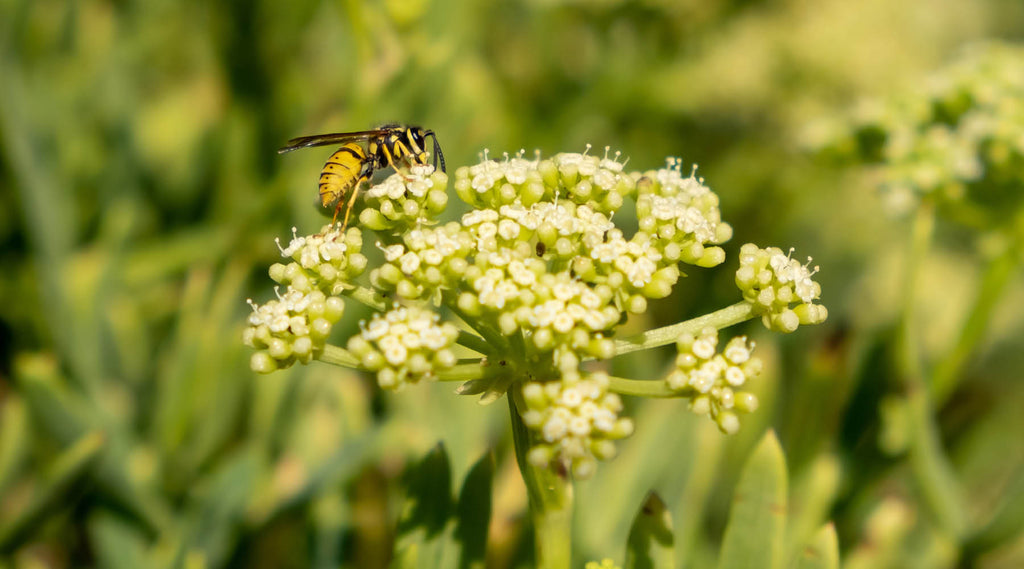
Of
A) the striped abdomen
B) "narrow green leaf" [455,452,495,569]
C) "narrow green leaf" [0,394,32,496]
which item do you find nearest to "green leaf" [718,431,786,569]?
"narrow green leaf" [455,452,495,569]

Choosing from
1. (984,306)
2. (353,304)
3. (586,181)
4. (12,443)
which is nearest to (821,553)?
(586,181)

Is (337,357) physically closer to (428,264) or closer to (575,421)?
(428,264)

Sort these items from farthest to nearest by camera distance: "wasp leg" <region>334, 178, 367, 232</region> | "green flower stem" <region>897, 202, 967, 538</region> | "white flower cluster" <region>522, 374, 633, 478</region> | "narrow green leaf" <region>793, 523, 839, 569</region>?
"green flower stem" <region>897, 202, 967, 538</region>
"wasp leg" <region>334, 178, 367, 232</region>
"narrow green leaf" <region>793, 523, 839, 569</region>
"white flower cluster" <region>522, 374, 633, 478</region>

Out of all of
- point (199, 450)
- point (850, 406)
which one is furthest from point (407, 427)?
point (850, 406)

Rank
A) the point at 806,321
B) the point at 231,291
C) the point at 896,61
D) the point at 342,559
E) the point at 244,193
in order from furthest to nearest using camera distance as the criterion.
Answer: the point at 896,61, the point at 244,193, the point at 231,291, the point at 342,559, the point at 806,321

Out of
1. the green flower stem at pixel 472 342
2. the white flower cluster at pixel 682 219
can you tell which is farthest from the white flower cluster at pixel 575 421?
the white flower cluster at pixel 682 219

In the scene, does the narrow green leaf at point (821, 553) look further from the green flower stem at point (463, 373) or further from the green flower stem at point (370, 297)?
the green flower stem at point (370, 297)

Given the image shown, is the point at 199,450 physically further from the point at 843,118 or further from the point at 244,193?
the point at 843,118

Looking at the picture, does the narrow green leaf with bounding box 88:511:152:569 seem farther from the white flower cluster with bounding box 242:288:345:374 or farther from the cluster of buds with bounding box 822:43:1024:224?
the cluster of buds with bounding box 822:43:1024:224
